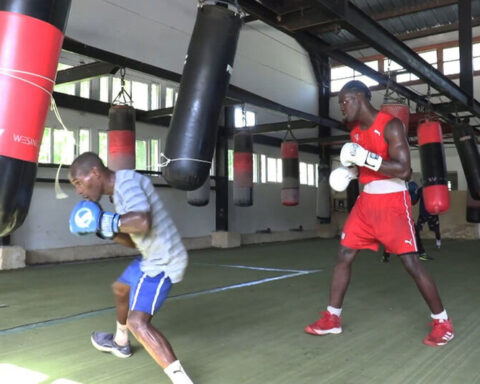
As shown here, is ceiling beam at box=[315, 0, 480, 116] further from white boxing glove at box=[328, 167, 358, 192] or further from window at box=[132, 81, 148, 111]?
window at box=[132, 81, 148, 111]

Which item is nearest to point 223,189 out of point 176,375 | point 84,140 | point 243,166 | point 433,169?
point 243,166

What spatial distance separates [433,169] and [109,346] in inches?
174

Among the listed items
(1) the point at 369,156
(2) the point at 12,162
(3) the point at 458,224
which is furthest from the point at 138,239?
(3) the point at 458,224

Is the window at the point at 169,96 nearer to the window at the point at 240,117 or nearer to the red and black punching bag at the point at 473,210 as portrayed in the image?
the window at the point at 240,117

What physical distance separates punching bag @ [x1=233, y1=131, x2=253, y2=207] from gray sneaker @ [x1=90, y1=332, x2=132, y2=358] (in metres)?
5.65

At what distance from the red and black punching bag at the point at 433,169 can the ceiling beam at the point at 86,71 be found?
4030mm

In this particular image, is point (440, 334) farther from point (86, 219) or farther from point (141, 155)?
point (141, 155)

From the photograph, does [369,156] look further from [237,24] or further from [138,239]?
[138,239]

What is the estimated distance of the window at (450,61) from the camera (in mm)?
13547

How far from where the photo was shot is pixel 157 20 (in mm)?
9617

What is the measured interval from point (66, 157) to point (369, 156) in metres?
6.65

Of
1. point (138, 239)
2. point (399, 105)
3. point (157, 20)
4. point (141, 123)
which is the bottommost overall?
point (138, 239)

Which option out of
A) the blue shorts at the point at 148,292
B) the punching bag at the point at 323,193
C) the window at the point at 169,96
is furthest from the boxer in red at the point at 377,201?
the punching bag at the point at 323,193

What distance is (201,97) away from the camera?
→ 2.72m
